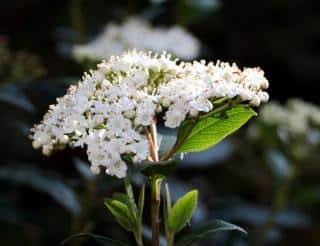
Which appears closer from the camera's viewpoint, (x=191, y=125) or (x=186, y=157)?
(x=191, y=125)

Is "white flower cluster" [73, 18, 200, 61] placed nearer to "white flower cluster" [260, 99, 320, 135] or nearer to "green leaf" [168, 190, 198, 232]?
"white flower cluster" [260, 99, 320, 135]

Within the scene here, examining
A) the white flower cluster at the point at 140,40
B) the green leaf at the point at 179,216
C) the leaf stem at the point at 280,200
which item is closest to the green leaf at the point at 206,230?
the green leaf at the point at 179,216

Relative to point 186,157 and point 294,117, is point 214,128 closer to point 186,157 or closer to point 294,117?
point 294,117

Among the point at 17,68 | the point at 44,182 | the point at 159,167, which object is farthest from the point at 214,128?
the point at 17,68

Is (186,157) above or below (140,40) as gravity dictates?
below

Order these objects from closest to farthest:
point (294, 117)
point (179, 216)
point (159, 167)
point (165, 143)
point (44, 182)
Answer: point (159, 167) < point (179, 216) < point (165, 143) < point (44, 182) < point (294, 117)

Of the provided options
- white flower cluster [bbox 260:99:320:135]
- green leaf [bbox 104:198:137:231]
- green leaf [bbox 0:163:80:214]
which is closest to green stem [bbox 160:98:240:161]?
green leaf [bbox 104:198:137:231]

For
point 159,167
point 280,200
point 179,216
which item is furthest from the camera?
point 280,200

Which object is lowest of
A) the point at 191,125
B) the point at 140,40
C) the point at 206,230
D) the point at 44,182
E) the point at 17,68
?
the point at 206,230
